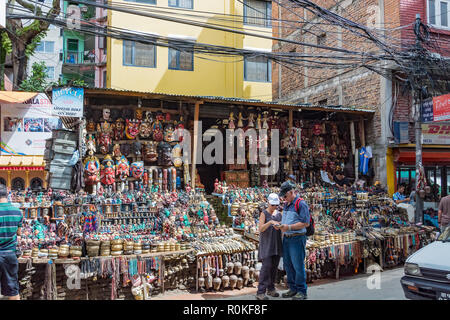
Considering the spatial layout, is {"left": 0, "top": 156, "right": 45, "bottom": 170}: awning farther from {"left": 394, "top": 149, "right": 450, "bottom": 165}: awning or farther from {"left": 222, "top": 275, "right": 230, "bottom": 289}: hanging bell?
{"left": 394, "top": 149, "right": 450, "bottom": 165}: awning

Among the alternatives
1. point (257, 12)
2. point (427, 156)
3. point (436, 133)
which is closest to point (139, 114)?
point (427, 156)

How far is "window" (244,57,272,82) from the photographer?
62.4 ft

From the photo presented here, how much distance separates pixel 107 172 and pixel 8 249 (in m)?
5.50

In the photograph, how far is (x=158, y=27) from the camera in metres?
17.7

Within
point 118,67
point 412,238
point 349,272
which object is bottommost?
point 349,272

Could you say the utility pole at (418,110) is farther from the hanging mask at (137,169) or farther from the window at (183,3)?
the window at (183,3)

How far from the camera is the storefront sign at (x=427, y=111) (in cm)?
1186

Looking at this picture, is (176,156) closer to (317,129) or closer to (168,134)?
(168,134)

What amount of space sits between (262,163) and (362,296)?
7.16m

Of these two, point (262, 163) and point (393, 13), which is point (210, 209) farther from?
point (393, 13)

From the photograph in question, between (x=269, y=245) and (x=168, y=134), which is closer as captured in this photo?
(x=269, y=245)

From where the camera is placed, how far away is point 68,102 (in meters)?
9.76

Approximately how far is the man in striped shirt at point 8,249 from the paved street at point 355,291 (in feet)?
11.1

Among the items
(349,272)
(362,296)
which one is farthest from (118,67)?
(362,296)
